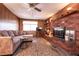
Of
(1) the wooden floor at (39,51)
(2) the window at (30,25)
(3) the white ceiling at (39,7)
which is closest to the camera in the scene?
(1) the wooden floor at (39,51)

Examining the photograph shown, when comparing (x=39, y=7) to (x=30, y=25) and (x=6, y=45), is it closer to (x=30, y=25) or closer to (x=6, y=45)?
(x=6, y=45)

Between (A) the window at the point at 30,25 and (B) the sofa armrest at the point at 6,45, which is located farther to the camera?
(A) the window at the point at 30,25

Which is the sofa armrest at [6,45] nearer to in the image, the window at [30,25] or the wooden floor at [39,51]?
the wooden floor at [39,51]

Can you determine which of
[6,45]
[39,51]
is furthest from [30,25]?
[6,45]

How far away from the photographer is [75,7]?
10.4ft

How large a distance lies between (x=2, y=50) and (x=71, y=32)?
7.21 ft

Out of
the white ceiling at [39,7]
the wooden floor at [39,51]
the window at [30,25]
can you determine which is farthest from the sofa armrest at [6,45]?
the window at [30,25]

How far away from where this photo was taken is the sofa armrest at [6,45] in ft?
9.89

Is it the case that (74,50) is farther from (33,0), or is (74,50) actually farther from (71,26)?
(33,0)

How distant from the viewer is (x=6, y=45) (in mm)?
3039

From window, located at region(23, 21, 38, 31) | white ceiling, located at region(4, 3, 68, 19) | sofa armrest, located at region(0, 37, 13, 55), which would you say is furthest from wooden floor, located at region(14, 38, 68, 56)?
window, located at region(23, 21, 38, 31)

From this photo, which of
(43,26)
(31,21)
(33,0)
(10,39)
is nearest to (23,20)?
(31,21)

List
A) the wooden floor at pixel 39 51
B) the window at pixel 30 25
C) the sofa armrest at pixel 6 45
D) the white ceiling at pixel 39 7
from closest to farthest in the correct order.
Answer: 1. the sofa armrest at pixel 6 45
2. the wooden floor at pixel 39 51
3. the white ceiling at pixel 39 7
4. the window at pixel 30 25

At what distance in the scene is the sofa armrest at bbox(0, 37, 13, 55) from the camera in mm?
3014
